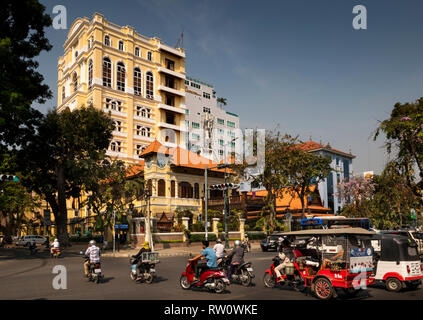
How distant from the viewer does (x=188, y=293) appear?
12.2m

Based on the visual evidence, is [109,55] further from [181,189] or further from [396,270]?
[396,270]

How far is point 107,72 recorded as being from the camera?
2571 inches

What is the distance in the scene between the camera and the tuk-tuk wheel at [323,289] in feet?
35.5

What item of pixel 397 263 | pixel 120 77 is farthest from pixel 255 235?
pixel 120 77

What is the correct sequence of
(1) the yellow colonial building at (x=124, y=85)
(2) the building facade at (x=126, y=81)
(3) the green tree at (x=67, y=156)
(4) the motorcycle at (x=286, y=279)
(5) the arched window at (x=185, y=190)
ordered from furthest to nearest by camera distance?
1. (2) the building facade at (x=126, y=81)
2. (1) the yellow colonial building at (x=124, y=85)
3. (5) the arched window at (x=185, y=190)
4. (3) the green tree at (x=67, y=156)
5. (4) the motorcycle at (x=286, y=279)

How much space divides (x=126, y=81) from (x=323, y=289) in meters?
61.8

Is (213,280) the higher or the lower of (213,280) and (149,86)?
the lower

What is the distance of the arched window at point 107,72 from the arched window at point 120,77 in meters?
1.52

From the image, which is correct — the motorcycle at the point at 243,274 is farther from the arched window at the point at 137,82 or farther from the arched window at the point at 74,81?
the arched window at the point at 74,81

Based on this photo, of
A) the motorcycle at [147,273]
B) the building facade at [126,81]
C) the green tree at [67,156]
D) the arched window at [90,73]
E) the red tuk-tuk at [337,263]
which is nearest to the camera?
the red tuk-tuk at [337,263]

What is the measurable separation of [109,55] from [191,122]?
83.7 feet

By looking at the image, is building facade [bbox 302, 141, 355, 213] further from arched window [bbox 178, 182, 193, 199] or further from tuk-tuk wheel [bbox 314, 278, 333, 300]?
tuk-tuk wheel [bbox 314, 278, 333, 300]

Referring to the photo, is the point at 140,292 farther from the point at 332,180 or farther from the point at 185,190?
the point at 332,180

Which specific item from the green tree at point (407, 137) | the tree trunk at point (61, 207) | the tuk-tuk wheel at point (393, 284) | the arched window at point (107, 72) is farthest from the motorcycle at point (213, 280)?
the arched window at point (107, 72)
